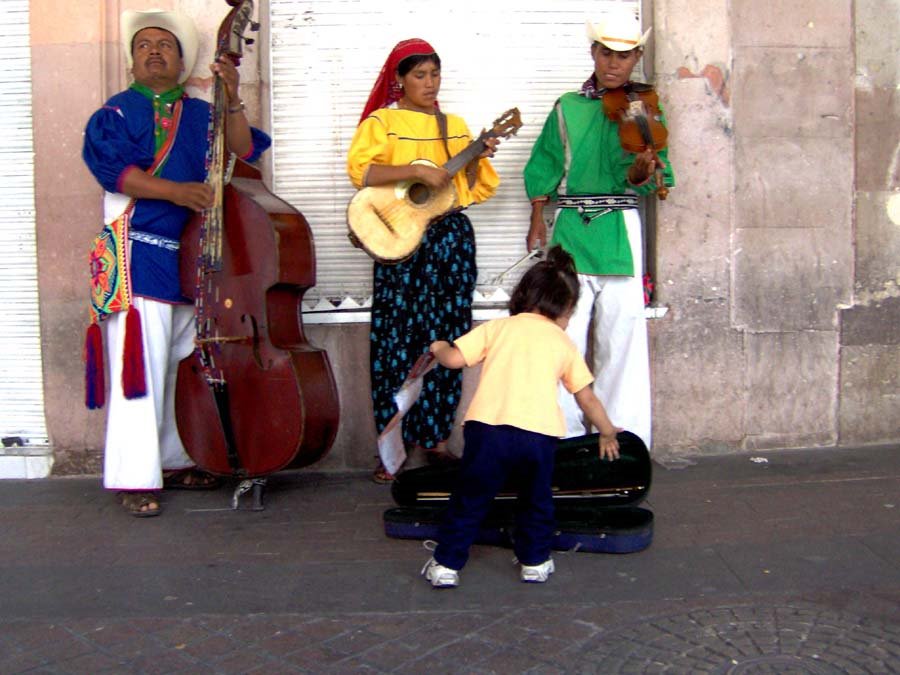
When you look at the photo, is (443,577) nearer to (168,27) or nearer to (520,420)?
(520,420)

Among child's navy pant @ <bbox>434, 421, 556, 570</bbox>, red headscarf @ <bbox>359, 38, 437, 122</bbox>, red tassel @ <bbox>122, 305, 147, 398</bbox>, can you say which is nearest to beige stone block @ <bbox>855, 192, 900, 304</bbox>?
red headscarf @ <bbox>359, 38, 437, 122</bbox>

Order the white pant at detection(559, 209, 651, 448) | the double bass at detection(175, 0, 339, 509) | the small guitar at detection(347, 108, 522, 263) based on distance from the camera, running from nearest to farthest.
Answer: the double bass at detection(175, 0, 339, 509), the small guitar at detection(347, 108, 522, 263), the white pant at detection(559, 209, 651, 448)

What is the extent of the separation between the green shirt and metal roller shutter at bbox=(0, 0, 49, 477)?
2.66m

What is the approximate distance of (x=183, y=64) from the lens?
4.75m

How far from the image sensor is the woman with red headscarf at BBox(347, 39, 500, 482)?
183 inches

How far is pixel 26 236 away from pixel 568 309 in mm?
3043

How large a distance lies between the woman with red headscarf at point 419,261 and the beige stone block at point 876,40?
6.80 feet

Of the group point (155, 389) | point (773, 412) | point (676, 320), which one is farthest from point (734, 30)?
point (155, 389)

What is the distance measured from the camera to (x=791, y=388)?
5.26 meters

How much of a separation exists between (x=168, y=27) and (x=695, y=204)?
8.89ft

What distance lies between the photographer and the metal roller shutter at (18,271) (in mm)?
5086

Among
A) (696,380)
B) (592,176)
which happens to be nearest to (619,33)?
(592,176)

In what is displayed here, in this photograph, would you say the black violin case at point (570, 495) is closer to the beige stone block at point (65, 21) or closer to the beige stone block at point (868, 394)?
the beige stone block at point (868, 394)

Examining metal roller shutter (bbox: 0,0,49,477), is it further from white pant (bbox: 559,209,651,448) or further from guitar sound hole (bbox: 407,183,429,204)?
white pant (bbox: 559,209,651,448)
